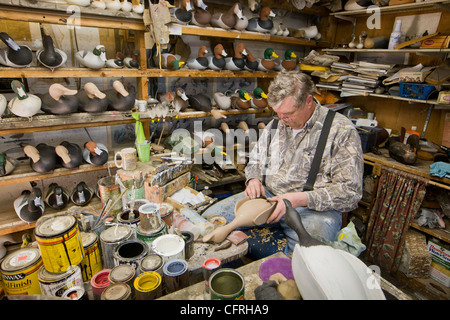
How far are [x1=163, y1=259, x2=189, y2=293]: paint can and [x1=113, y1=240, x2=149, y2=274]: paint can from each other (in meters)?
0.12

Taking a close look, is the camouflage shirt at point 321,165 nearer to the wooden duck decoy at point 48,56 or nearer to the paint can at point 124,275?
the paint can at point 124,275

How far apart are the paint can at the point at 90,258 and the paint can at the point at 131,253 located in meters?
0.13

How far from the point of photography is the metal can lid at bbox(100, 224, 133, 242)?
3.86 ft

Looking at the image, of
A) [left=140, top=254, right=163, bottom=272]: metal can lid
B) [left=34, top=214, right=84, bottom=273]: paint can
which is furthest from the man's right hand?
[left=34, top=214, right=84, bottom=273]: paint can

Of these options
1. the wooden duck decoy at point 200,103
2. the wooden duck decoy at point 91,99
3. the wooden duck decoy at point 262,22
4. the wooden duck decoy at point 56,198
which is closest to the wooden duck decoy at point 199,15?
the wooden duck decoy at point 262,22

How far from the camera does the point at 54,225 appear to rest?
3.41 ft

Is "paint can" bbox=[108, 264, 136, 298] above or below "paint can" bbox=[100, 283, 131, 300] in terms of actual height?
above

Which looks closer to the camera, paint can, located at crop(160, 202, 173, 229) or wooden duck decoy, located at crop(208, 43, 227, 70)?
paint can, located at crop(160, 202, 173, 229)

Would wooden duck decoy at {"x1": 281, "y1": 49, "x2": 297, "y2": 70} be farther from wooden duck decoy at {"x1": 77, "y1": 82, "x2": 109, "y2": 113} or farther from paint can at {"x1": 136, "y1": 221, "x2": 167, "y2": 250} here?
paint can at {"x1": 136, "y1": 221, "x2": 167, "y2": 250}

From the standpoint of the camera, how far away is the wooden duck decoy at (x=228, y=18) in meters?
2.90

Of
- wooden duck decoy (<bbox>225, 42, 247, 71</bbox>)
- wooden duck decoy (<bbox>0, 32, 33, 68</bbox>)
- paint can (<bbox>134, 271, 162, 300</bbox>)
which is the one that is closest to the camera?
paint can (<bbox>134, 271, 162, 300</bbox>)

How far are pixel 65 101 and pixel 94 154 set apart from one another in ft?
1.70

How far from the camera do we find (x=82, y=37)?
2.78 meters

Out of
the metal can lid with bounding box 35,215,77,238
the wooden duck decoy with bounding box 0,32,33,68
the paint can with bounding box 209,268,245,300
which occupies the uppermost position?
the wooden duck decoy with bounding box 0,32,33,68
